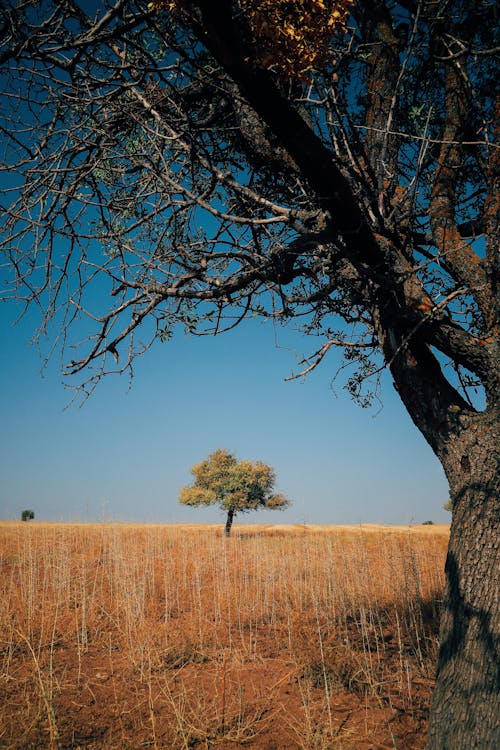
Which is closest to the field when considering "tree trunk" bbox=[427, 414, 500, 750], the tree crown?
"tree trunk" bbox=[427, 414, 500, 750]

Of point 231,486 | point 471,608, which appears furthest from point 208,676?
point 231,486

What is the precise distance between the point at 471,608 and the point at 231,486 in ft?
82.5

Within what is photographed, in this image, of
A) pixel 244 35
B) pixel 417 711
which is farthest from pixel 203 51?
pixel 417 711

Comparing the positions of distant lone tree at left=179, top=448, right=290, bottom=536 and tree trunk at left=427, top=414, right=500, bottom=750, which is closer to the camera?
tree trunk at left=427, top=414, right=500, bottom=750

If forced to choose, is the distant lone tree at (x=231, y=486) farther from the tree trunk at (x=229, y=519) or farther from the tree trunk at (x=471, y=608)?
the tree trunk at (x=471, y=608)

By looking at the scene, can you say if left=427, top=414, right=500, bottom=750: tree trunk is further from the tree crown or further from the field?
the tree crown

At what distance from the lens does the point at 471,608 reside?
117 inches

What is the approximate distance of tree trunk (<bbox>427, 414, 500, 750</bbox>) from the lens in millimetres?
2762

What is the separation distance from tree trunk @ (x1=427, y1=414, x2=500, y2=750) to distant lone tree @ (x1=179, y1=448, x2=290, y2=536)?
80.9 ft

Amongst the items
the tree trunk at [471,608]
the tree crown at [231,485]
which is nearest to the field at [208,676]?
the tree trunk at [471,608]

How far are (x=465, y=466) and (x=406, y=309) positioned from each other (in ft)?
4.57

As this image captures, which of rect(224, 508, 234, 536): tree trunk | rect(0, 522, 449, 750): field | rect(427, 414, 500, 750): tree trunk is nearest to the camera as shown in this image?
rect(427, 414, 500, 750): tree trunk

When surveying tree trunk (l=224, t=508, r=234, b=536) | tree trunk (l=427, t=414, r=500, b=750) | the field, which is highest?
tree trunk (l=427, t=414, r=500, b=750)

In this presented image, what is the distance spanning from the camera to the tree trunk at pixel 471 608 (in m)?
2.76
